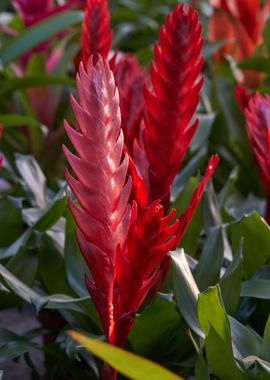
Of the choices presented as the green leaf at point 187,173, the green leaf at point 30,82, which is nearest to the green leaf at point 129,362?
the green leaf at point 187,173

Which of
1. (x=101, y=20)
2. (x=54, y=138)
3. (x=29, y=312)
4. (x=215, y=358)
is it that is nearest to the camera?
(x=215, y=358)

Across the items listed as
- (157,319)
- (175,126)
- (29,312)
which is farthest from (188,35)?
(29,312)

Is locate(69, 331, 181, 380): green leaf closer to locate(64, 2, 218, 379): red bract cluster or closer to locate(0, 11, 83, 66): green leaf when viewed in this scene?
locate(64, 2, 218, 379): red bract cluster

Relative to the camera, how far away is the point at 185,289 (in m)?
0.99

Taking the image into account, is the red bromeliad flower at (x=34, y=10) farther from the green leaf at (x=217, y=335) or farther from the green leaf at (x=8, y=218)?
the green leaf at (x=217, y=335)

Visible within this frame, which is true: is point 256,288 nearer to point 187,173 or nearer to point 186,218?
point 186,218

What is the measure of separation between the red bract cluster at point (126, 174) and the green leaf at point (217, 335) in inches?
2.8

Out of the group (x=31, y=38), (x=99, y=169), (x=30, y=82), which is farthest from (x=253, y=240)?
(x=31, y=38)

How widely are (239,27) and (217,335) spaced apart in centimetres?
143

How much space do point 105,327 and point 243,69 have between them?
1385 millimetres

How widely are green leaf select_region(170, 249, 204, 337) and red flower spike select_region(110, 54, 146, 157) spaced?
197 millimetres

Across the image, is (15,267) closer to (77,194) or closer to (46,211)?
(46,211)

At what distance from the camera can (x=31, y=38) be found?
2049mm

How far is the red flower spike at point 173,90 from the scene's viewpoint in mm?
953
